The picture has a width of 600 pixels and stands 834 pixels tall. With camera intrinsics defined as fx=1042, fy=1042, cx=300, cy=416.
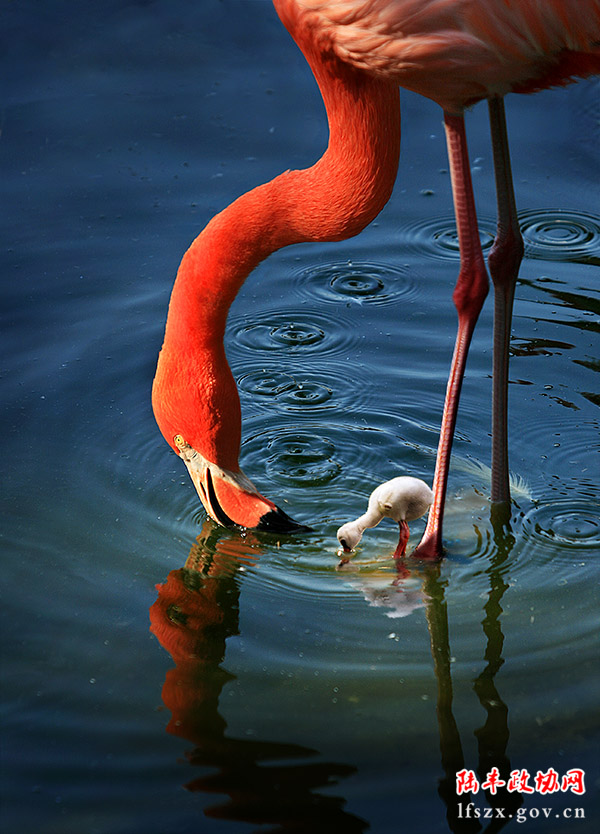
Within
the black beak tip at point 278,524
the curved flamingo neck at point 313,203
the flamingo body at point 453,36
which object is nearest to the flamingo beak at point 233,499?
the black beak tip at point 278,524

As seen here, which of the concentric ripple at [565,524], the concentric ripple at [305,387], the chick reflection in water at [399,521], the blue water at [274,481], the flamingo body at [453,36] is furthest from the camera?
the concentric ripple at [305,387]

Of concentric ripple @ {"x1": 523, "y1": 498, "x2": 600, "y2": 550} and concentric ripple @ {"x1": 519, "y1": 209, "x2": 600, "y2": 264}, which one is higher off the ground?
concentric ripple @ {"x1": 519, "y1": 209, "x2": 600, "y2": 264}

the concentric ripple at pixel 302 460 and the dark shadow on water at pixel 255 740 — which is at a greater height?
the concentric ripple at pixel 302 460

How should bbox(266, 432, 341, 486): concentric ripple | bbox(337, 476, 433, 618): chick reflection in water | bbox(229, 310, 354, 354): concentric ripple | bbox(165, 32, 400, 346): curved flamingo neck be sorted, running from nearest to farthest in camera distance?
bbox(165, 32, 400, 346): curved flamingo neck → bbox(337, 476, 433, 618): chick reflection in water → bbox(266, 432, 341, 486): concentric ripple → bbox(229, 310, 354, 354): concentric ripple

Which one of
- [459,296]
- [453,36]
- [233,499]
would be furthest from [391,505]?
[453,36]

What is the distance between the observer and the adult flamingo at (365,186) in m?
2.43

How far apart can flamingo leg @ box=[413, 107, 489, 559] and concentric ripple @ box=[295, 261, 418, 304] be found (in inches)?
51.1

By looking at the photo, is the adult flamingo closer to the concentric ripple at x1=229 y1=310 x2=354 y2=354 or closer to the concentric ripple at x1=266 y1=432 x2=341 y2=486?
the concentric ripple at x1=266 y1=432 x2=341 y2=486

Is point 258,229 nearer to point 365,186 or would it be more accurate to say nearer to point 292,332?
point 365,186

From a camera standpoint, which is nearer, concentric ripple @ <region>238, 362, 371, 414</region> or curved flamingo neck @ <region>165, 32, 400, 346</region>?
curved flamingo neck @ <region>165, 32, 400, 346</region>

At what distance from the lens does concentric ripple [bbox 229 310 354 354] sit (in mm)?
3947

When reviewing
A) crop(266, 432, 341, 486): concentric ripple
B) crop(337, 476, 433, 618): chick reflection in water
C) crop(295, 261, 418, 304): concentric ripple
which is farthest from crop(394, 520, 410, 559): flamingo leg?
crop(295, 261, 418, 304): concentric ripple

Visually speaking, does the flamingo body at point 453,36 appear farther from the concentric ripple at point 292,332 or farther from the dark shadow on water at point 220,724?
the concentric ripple at point 292,332

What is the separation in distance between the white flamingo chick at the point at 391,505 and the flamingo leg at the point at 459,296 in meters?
0.05
